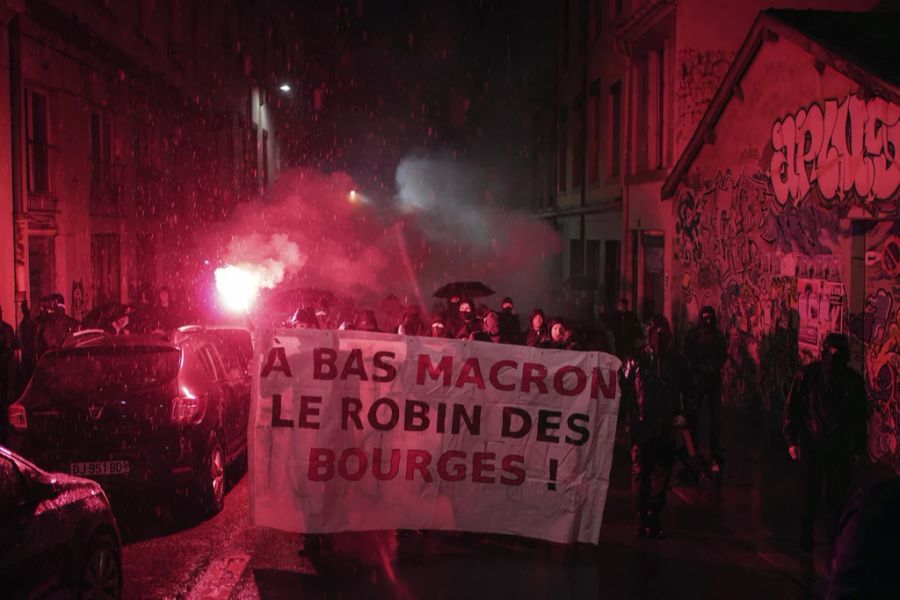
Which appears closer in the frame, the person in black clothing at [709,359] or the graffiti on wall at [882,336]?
the graffiti on wall at [882,336]

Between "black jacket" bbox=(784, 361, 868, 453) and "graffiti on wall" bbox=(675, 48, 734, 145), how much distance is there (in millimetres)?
11577

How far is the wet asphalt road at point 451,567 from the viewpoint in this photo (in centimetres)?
680

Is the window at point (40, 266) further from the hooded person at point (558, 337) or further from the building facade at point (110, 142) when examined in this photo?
the hooded person at point (558, 337)

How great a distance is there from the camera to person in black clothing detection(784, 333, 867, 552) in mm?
7762

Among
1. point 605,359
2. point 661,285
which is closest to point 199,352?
point 605,359

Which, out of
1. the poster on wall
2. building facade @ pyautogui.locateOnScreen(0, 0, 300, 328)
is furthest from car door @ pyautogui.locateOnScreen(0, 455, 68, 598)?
building facade @ pyautogui.locateOnScreen(0, 0, 300, 328)

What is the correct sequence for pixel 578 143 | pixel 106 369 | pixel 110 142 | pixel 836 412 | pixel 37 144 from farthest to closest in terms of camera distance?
1. pixel 578 143
2. pixel 110 142
3. pixel 37 144
4. pixel 106 369
5. pixel 836 412

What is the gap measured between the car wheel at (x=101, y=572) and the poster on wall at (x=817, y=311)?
8.24 metres

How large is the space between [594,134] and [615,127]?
217 centimetres

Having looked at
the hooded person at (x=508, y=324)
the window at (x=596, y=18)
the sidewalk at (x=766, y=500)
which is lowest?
the sidewalk at (x=766, y=500)

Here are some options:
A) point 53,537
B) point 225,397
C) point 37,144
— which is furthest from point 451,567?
point 37,144

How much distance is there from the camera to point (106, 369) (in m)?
8.55

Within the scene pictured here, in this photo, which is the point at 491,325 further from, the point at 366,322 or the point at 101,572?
the point at 101,572

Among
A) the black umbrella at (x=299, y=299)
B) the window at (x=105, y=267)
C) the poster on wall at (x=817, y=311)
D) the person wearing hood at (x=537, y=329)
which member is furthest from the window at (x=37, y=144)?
the poster on wall at (x=817, y=311)
